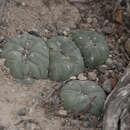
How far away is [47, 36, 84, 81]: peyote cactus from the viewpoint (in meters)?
4.50

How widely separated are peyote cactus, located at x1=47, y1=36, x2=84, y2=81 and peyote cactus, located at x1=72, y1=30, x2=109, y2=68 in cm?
16

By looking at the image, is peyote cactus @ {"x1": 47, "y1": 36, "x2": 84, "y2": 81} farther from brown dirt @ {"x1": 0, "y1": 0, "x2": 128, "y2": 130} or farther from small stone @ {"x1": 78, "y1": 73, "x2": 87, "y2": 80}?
brown dirt @ {"x1": 0, "y1": 0, "x2": 128, "y2": 130}

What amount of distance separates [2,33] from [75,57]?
1.23 meters

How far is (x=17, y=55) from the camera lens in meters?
4.29

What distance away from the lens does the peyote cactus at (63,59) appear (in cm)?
450

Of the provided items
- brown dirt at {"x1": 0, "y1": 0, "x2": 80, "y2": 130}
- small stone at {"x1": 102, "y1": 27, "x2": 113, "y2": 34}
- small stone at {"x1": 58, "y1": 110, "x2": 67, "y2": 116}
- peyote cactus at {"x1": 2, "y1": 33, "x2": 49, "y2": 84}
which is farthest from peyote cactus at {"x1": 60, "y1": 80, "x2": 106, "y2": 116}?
small stone at {"x1": 102, "y1": 27, "x2": 113, "y2": 34}

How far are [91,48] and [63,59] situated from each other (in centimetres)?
56

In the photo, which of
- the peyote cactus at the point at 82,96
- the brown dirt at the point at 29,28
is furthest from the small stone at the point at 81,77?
the brown dirt at the point at 29,28

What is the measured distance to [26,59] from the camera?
4293 mm

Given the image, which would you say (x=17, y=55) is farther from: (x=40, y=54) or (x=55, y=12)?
(x=55, y=12)

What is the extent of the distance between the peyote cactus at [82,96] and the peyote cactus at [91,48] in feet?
1.90

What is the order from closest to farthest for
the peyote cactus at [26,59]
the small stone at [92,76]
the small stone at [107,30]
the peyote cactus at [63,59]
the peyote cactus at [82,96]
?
the peyote cactus at [82,96], the peyote cactus at [26,59], the peyote cactus at [63,59], the small stone at [92,76], the small stone at [107,30]

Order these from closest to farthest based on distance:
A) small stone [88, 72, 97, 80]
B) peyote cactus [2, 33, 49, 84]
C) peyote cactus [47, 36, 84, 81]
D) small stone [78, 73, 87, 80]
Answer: peyote cactus [2, 33, 49, 84], peyote cactus [47, 36, 84, 81], small stone [78, 73, 87, 80], small stone [88, 72, 97, 80]

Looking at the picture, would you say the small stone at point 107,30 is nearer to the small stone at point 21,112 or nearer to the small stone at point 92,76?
the small stone at point 92,76
